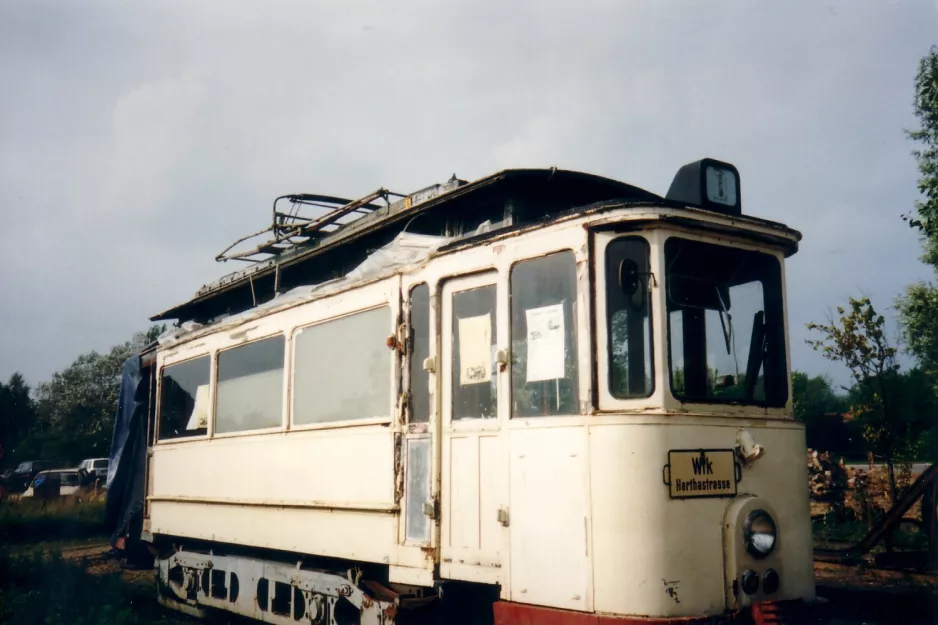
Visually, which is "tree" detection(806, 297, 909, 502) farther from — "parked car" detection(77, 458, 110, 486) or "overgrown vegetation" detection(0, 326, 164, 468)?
"overgrown vegetation" detection(0, 326, 164, 468)

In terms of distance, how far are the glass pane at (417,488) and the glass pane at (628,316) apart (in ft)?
4.86

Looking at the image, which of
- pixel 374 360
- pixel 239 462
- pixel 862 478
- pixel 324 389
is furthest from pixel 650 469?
pixel 862 478

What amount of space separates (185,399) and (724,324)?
6.31 m

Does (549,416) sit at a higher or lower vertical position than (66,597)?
higher

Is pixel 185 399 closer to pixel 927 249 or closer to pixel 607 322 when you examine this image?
pixel 607 322

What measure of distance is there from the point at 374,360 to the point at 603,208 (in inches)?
88.5

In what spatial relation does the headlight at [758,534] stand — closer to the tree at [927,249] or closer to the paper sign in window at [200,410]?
the paper sign in window at [200,410]

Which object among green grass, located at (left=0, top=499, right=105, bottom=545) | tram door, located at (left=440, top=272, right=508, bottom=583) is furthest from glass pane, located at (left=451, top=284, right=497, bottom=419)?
green grass, located at (left=0, top=499, right=105, bottom=545)

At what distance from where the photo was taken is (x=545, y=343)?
474cm

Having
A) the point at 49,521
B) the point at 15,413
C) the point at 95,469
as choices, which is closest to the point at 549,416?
the point at 49,521

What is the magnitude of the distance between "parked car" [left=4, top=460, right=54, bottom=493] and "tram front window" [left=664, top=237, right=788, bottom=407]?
3347cm

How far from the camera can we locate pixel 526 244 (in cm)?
489

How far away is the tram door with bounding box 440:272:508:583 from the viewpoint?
4.82 metres

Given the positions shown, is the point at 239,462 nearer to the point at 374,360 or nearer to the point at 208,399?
the point at 208,399
